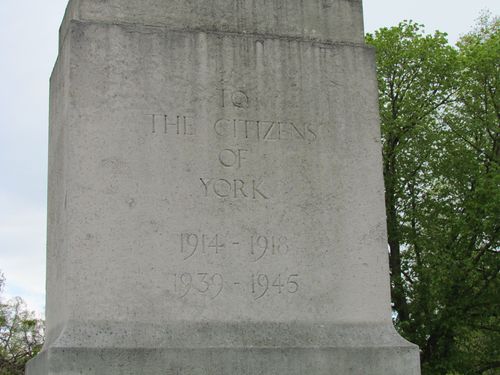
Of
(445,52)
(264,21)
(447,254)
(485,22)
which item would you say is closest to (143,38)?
(264,21)

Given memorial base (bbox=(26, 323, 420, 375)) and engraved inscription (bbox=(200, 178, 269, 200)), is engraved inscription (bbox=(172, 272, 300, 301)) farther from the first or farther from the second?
engraved inscription (bbox=(200, 178, 269, 200))

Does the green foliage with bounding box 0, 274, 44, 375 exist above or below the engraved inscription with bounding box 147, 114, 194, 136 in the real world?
below

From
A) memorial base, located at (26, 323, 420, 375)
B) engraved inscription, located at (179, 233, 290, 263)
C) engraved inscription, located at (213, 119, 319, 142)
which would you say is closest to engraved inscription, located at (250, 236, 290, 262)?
engraved inscription, located at (179, 233, 290, 263)

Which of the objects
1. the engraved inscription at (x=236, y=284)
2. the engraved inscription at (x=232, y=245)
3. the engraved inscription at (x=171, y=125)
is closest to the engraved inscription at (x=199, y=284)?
the engraved inscription at (x=236, y=284)

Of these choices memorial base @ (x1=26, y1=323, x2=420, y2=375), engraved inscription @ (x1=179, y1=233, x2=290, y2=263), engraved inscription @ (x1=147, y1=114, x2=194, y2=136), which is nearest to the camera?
memorial base @ (x1=26, y1=323, x2=420, y2=375)

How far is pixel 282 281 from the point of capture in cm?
685

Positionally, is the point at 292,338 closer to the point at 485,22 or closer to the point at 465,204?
the point at 465,204

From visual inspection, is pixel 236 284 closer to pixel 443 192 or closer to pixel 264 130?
pixel 264 130

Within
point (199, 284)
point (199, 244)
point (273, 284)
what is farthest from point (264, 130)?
point (199, 284)

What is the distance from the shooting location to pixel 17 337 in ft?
92.3

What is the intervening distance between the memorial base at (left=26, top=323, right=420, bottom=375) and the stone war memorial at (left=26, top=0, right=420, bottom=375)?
1cm

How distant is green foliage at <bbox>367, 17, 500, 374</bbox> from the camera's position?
24812 mm

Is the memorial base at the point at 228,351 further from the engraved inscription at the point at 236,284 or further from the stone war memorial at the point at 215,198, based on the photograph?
the engraved inscription at the point at 236,284

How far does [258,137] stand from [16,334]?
23588 mm
